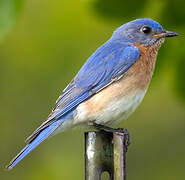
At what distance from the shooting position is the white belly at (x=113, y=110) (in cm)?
580

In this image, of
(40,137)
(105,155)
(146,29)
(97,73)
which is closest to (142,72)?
(97,73)

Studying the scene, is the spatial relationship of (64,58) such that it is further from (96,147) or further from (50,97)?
(96,147)

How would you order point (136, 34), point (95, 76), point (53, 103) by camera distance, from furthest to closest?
1. point (53, 103)
2. point (136, 34)
3. point (95, 76)

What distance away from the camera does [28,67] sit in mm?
7449

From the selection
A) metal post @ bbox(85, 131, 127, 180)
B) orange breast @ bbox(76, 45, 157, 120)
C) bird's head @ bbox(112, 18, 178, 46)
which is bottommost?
metal post @ bbox(85, 131, 127, 180)

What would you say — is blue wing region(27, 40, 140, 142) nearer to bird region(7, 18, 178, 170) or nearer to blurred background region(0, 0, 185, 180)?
bird region(7, 18, 178, 170)

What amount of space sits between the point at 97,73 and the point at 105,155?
2329 millimetres

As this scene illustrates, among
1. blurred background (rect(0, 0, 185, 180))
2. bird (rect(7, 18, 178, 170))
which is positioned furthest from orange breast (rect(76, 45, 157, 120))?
blurred background (rect(0, 0, 185, 180))

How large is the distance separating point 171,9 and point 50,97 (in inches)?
149

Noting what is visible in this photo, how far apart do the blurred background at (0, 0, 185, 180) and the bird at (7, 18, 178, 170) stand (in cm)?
27

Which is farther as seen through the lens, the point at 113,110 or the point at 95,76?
the point at 95,76

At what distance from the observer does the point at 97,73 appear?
611cm

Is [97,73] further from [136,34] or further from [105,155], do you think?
[105,155]

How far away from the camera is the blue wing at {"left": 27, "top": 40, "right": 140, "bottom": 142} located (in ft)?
19.1
